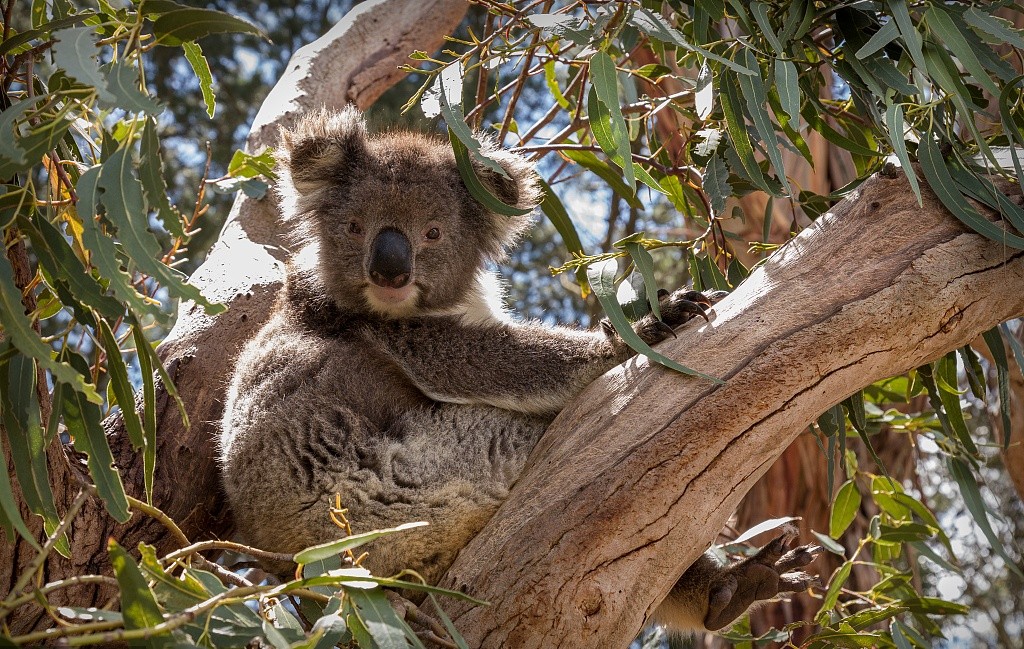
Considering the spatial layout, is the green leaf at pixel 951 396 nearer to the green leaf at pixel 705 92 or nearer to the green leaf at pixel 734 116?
the green leaf at pixel 734 116

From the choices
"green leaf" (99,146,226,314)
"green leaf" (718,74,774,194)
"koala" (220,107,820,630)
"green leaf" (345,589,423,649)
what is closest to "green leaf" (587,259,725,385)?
"koala" (220,107,820,630)

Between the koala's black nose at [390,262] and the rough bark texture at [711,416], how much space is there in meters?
→ 0.74

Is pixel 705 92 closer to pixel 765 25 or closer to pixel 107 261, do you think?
pixel 765 25

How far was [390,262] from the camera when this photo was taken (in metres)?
2.61

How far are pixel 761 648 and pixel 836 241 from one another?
2.17 meters

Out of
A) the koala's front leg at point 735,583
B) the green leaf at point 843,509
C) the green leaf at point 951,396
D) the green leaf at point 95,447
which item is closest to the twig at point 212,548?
the green leaf at point 95,447

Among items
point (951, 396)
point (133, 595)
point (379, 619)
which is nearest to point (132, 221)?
point (133, 595)

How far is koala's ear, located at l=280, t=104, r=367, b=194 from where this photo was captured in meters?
2.85

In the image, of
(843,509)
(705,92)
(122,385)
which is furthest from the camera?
(843,509)

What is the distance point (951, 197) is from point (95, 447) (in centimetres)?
194

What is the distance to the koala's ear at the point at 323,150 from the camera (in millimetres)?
2846

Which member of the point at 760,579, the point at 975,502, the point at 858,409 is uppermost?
the point at 858,409

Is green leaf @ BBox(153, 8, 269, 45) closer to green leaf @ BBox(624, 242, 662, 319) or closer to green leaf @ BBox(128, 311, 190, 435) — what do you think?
green leaf @ BBox(128, 311, 190, 435)

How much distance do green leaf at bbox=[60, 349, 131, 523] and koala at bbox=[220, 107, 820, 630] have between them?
62cm
